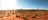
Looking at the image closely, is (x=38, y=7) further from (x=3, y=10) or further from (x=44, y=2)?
(x=3, y=10)

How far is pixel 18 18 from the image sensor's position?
60 cm

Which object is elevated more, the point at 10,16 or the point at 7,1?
the point at 7,1

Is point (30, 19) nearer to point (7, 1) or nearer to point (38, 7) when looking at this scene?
point (38, 7)

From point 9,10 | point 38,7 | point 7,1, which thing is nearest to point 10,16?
point 9,10

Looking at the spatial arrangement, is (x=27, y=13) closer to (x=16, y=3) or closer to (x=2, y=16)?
(x=16, y=3)

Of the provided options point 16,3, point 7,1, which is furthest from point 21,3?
point 7,1

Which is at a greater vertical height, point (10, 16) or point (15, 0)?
point (15, 0)

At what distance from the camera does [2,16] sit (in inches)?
24.7

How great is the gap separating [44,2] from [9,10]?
1.24 feet

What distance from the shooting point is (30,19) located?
0.58 metres

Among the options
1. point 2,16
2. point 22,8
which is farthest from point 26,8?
point 2,16

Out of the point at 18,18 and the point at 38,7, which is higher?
the point at 38,7

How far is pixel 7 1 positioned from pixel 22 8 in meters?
0.19

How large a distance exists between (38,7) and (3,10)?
14.7 inches
